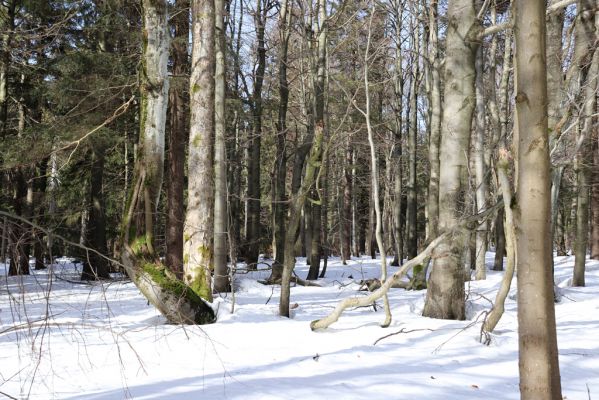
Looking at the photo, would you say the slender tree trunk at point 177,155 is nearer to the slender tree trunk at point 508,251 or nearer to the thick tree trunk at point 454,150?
the thick tree trunk at point 454,150

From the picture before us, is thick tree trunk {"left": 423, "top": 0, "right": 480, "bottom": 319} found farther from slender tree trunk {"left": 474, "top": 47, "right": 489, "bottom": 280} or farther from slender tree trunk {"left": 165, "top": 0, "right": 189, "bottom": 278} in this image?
slender tree trunk {"left": 474, "top": 47, "right": 489, "bottom": 280}

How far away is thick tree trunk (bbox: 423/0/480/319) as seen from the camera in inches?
283

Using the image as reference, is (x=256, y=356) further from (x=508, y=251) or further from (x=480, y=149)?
(x=480, y=149)


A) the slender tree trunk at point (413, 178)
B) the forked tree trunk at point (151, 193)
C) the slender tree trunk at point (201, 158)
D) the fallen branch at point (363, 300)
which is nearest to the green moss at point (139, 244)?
the forked tree trunk at point (151, 193)

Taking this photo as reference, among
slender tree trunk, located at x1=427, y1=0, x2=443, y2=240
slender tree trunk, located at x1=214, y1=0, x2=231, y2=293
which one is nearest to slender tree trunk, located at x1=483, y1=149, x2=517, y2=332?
slender tree trunk, located at x1=427, y1=0, x2=443, y2=240

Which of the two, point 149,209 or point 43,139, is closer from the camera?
point 149,209

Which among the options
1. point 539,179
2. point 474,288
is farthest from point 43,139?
point 539,179

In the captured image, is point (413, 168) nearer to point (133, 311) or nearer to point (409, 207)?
point (409, 207)

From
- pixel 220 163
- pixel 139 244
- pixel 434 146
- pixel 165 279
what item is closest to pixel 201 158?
pixel 139 244

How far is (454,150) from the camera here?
7.38 metres

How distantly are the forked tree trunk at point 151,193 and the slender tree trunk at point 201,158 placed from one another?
95cm

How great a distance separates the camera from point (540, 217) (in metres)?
2.58

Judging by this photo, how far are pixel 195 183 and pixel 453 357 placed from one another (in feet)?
14.7

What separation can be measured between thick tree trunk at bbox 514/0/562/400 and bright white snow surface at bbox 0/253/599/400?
138 cm
